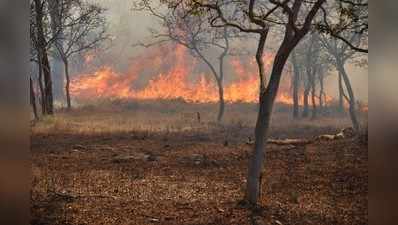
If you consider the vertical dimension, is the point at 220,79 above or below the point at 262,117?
above

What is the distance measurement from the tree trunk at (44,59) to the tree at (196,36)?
64.6 inches

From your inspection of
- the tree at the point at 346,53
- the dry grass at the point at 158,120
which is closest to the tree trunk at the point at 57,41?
the dry grass at the point at 158,120

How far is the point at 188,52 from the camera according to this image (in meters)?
8.59

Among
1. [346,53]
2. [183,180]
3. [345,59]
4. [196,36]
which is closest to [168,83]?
[196,36]

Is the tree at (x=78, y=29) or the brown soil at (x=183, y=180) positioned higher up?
the tree at (x=78, y=29)

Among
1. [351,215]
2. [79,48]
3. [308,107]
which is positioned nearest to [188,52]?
[79,48]

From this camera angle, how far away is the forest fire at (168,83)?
7.34 m

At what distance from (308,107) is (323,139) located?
158 centimetres

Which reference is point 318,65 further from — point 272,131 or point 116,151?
point 116,151

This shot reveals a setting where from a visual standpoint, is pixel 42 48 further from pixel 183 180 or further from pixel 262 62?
pixel 262 62

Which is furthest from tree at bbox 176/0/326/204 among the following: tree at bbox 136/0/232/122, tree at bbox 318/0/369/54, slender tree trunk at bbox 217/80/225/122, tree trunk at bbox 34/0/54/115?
tree trunk at bbox 34/0/54/115

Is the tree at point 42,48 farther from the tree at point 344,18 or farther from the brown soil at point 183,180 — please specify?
the tree at point 344,18

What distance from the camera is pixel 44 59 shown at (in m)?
8.02

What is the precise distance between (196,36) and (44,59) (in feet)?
8.43
